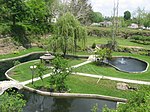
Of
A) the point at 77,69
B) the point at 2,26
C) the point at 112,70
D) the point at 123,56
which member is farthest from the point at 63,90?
the point at 2,26

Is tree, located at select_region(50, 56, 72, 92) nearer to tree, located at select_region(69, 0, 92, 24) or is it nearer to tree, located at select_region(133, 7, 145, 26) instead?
tree, located at select_region(69, 0, 92, 24)

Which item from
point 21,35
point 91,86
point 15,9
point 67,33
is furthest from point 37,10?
point 91,86

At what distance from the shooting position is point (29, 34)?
41969mm

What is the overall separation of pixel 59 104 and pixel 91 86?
12.9 feet

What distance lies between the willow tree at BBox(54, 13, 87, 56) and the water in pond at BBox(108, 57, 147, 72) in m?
5.31

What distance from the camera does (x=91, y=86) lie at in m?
20.1

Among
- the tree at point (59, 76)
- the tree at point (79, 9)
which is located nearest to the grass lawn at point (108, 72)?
the tree at point (59, 76)

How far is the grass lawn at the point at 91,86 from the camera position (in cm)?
1888

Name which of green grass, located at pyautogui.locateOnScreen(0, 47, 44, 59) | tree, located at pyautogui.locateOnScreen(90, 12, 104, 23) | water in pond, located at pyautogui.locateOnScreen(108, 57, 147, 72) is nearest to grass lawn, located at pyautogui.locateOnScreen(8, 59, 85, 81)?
green grass, located at pyautogui.locateOnScreen(0, 47, 44, 59)

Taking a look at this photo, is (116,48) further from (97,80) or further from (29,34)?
(97,80)

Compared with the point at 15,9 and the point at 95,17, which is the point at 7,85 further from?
the point at 95,17

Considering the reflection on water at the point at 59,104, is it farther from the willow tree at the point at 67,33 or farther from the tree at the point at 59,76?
the willow tree at the point at 67,33

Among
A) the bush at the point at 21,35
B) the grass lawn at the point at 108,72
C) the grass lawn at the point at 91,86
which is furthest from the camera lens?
the bush at the point at 21,35

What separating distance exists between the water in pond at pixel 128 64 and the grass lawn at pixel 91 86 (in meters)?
6.92
